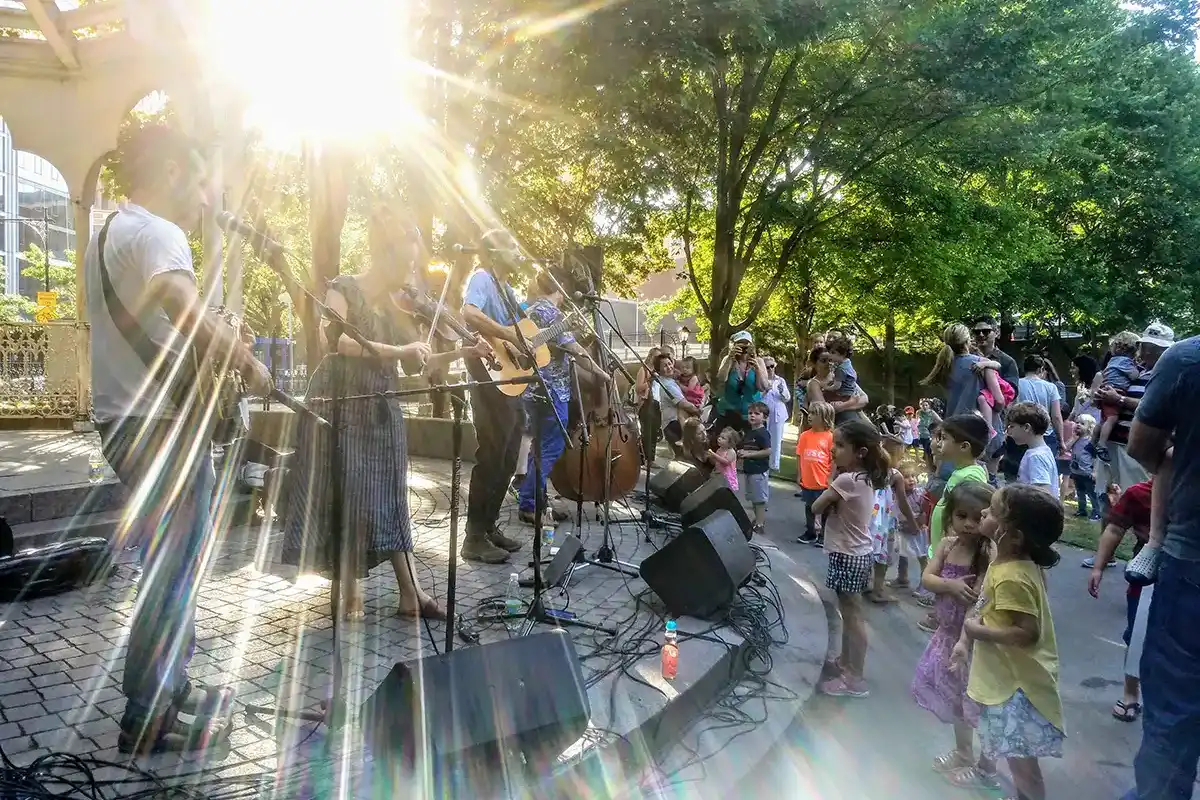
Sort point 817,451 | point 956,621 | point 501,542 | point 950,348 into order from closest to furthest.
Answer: point 956,621 → point 501,542 → point 950,348 → point 817,451

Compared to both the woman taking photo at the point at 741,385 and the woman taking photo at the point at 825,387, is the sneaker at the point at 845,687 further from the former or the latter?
the woman taking photo at the point at 741,385

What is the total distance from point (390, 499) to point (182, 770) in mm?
1497

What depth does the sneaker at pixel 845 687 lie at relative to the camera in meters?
4.09

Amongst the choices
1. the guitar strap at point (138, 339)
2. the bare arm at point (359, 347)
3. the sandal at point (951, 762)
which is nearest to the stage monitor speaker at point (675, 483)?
the sandal at point (951, 762)

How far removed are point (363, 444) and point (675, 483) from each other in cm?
401

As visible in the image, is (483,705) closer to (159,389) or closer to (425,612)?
(159,389)

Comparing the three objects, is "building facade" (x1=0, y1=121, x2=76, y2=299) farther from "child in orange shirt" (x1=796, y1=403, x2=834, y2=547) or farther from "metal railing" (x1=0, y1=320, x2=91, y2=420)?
"child in orange shirt" (x1=796, y1=403, x2=834, y2=547)

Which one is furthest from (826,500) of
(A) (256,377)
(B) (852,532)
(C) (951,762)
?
(A) (256,377)

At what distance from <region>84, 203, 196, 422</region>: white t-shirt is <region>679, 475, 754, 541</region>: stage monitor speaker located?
11.5 feet

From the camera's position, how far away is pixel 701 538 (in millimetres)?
4344

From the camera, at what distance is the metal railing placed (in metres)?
9.59

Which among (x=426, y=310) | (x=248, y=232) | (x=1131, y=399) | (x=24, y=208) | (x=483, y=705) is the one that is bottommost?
(x=483, y=705)

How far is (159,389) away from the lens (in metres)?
2.71

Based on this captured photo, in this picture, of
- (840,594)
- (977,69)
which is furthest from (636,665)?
(977,69)
